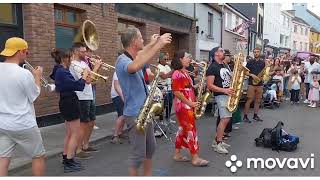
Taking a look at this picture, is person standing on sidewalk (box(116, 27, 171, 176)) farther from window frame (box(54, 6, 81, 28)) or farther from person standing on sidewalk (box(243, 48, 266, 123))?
person standing on sidewalk (box(243, 48, 266, 123))

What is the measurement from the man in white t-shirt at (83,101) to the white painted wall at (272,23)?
44.5m

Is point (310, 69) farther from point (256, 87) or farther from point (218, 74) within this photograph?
point (218, 74)

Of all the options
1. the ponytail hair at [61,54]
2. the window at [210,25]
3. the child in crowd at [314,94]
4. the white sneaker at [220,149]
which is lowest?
the white sneaker at [220,149]

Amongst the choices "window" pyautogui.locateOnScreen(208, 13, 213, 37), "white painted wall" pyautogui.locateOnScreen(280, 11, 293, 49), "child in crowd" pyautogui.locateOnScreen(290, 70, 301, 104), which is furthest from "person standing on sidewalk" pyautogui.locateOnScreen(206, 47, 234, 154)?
"white painted wall" pyautogui.locateOnScreen(280, 11, 293, 49)

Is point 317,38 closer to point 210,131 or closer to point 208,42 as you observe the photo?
point 208,42

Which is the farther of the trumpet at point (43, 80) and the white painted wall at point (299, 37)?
the white painted wall at point (299, 37)

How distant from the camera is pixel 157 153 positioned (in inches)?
266

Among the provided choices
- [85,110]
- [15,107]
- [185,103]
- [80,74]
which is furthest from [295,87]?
[15,107]

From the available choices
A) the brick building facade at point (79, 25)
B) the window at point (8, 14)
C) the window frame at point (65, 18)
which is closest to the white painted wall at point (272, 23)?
the brick building facade at point (79, 25)

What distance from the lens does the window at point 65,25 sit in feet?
32.0

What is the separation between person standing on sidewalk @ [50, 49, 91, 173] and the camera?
17.9ft

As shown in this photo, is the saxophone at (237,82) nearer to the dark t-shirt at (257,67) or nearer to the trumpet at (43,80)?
the trumpet at (43,80)

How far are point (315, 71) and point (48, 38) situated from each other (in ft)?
32.1

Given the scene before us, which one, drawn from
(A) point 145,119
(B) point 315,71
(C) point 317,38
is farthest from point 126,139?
(C) point 317,38
